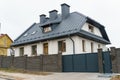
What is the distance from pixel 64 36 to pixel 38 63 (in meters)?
4.13

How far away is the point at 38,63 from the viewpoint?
2438cm

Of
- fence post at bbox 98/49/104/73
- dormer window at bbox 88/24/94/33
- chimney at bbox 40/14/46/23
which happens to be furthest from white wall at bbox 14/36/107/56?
fence post at bbox 98/49/104/73

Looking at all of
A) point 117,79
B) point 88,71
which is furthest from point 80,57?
point 117,79

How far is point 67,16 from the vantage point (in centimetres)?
2967

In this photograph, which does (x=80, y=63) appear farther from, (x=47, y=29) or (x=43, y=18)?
(x=43, y=18)

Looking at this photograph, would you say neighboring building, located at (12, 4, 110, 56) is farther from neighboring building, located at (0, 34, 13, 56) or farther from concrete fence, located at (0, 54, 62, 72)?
neighboring building, located at (0, 34, 13, 56)

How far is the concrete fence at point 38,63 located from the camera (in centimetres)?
2277

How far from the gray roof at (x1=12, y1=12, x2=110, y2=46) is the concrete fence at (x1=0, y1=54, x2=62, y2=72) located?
329cm

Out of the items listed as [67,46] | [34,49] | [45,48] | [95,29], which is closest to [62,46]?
[67,46]

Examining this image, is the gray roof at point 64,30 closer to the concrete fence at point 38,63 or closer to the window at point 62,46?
the window at point 62,46

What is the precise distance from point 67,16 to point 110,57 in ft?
38.6

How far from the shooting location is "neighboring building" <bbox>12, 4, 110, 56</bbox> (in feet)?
83.0

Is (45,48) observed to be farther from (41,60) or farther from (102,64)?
(102,64)

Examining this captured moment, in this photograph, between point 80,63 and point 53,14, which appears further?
point 53,14
